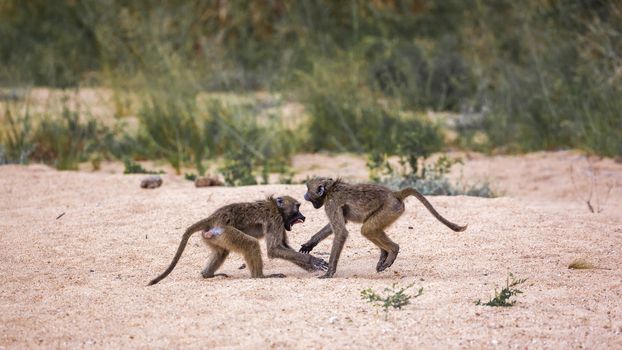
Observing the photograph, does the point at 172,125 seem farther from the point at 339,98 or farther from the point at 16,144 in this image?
the point at 339,98

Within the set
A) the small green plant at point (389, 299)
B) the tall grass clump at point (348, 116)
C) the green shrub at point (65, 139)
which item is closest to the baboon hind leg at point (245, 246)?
the small green plant at point (389, 299)

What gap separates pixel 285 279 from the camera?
22.0ft

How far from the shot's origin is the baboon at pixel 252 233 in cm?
686

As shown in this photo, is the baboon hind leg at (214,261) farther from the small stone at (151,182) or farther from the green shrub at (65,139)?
the green shrub at (65,139)

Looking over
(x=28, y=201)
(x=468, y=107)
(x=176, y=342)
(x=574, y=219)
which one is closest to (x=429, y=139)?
(x=468, y=107)

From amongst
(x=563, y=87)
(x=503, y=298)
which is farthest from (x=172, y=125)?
(x=503, y=298)

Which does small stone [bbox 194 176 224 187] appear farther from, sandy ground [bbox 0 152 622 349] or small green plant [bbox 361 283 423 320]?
small green plant [bbox 361 283 423 320]

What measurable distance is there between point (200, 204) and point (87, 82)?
800 cm

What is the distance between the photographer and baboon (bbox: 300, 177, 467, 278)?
7047 millimetres

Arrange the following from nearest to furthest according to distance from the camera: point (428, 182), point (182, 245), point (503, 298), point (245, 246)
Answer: point (503, 298) < point (182, 245) < point (245, 246) < point (428, 182)

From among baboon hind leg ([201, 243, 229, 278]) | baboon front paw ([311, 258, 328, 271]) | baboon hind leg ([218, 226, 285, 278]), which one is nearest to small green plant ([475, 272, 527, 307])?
baboon front paw ([311, 258, 328, 271])

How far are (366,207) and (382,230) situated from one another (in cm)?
22

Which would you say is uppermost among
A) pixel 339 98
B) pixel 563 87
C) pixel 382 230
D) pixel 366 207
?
pixel 563 87

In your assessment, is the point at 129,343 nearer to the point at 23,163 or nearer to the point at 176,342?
the point at 176,342
